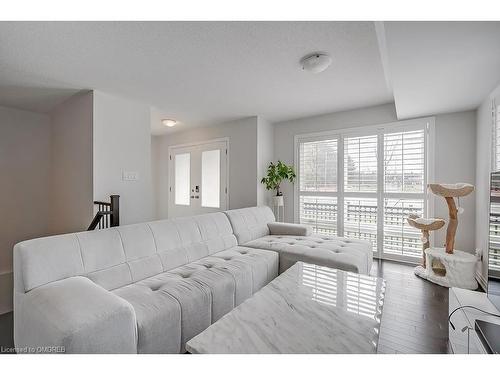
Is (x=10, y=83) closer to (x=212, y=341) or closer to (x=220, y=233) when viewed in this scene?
(x=220, y=233)

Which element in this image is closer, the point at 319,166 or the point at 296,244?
the point at 296,244

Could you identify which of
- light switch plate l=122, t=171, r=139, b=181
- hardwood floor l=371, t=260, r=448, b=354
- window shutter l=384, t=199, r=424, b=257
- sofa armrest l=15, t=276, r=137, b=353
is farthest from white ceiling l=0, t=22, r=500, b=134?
hardwood floor l=371, t=260, r=448, b=354

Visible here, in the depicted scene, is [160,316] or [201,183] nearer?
[160,316]

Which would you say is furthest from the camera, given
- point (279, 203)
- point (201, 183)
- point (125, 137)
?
point (201, 183)

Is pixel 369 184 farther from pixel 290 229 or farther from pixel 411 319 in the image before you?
pixel 411 319

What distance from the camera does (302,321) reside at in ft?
3.75

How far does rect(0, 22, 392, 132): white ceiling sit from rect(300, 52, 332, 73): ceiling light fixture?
0.19ft

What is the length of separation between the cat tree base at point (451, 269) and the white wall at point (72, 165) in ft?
13.3

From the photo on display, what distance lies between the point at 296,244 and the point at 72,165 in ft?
10.3

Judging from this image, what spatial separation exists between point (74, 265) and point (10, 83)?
2.51 metres

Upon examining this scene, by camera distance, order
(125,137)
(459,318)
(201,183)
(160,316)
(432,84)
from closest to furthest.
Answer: (160,316) → (459,318) → (432,84) → (125,137) → (201,183)

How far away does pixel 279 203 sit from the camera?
383 cm

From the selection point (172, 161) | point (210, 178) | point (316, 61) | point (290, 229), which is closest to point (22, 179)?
point (172, 161)
